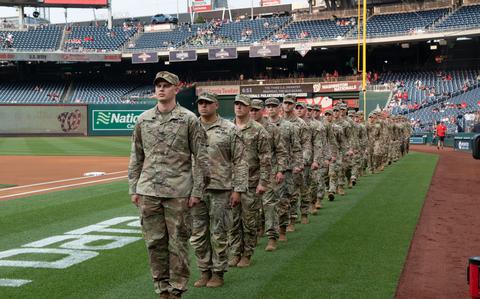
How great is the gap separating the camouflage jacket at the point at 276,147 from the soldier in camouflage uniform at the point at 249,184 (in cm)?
74

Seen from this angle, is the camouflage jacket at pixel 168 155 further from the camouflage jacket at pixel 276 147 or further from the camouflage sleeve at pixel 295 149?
the camouflage sleeve at pixel 295 149

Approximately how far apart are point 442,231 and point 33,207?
A: 7.87 metres

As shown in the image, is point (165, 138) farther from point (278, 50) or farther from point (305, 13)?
point (305, 13)

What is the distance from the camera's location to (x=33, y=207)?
12141mm

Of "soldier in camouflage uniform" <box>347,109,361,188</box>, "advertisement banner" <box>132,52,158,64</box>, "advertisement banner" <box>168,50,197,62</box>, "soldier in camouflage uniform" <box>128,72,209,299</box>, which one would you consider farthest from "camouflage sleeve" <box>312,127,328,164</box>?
"advertisement banner" <box>132,52,158,64</box>

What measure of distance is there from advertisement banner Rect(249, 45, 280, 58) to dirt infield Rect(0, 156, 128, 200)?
24.3 metres

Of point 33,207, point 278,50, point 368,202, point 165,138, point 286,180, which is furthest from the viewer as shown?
point 278,50

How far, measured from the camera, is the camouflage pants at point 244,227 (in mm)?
7355

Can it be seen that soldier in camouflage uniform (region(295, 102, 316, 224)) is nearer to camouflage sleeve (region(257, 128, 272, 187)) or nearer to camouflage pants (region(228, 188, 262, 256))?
camouflage sleeve (region(257, 128, 272, 187))

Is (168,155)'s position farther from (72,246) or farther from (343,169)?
(343,169)

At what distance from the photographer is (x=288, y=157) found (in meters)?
9.58

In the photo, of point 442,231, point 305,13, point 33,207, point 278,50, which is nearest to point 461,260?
point 442,231

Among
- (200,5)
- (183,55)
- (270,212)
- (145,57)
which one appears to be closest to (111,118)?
(145,57)

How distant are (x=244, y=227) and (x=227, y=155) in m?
0.97
